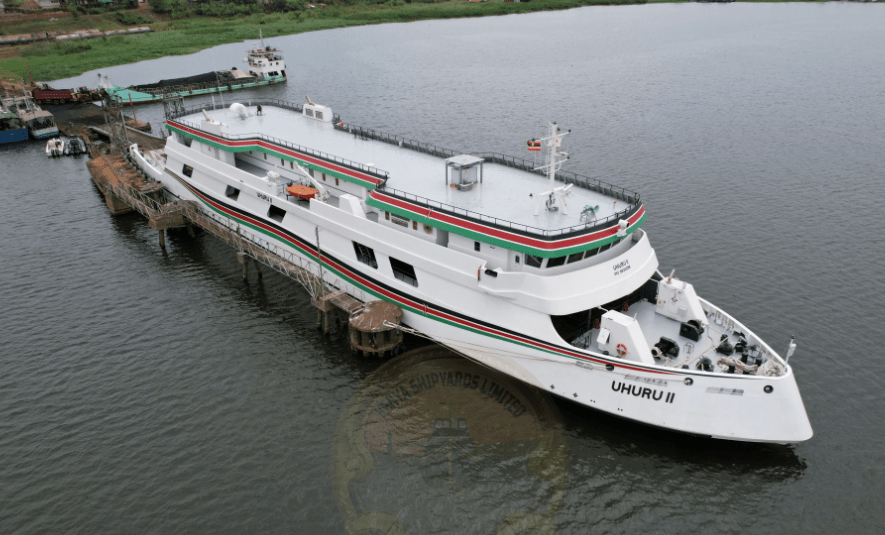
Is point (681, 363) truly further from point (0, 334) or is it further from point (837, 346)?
point (0, 334)

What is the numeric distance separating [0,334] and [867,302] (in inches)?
2007

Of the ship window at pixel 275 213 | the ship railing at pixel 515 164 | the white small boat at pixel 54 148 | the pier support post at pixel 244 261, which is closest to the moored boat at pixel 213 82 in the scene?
the white small boat at pixel 54 148

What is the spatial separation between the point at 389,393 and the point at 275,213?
15910 mm

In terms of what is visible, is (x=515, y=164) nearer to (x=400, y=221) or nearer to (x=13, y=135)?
(x=400, y=221)

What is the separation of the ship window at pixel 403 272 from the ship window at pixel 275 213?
10.3 meters

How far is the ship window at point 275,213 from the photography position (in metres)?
35.8

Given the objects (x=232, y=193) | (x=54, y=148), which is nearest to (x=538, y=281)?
(x=232, y=193)

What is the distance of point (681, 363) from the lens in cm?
2320

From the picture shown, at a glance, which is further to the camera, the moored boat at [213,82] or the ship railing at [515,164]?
the moored boat at [213,82]

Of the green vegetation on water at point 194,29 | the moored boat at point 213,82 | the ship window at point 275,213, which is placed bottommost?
the ship window at point 275,213

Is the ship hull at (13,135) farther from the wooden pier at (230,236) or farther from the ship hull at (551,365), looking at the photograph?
the ship hull at (551,365)

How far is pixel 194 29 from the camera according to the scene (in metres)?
145

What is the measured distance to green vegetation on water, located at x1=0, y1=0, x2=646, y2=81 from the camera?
115 meters

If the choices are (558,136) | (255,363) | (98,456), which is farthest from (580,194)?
(98,456)
